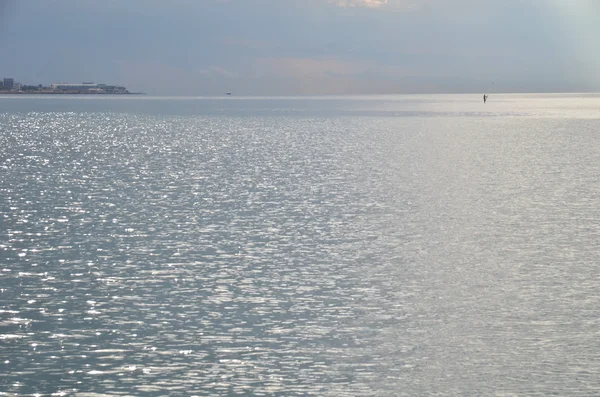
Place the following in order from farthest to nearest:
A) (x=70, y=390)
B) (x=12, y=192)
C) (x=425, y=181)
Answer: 1. (x=425, y=181)
2. (x=12, y=192)
3. (x=70, y=390)

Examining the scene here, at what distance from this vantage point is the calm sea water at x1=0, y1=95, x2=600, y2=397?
2030cm

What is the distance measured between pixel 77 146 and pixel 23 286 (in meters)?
76.4

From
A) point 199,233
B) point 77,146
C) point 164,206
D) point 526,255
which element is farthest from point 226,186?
point 77,146

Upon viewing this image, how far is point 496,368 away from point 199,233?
2078 centimetres

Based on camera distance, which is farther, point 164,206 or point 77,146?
point 77,146

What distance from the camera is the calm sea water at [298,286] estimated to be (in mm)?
20297

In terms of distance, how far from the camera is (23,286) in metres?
28.8

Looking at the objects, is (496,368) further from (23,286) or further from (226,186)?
(226,186)

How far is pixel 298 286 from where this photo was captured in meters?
29.0

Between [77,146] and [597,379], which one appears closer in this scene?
[597,379]

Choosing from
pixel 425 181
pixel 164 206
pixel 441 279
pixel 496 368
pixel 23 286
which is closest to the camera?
pixel 496 368

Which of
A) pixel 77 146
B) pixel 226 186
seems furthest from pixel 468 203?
pixel 77 146

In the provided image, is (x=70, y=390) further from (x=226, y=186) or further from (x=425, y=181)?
(x=425, y=181)

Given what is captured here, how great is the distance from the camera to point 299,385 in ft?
63.7
